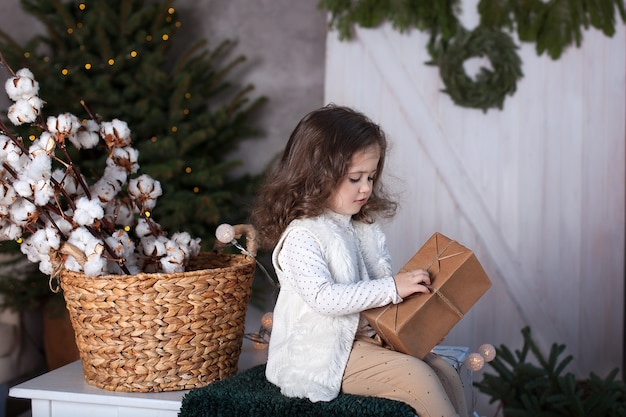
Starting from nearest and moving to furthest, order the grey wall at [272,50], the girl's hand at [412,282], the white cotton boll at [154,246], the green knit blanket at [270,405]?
the green knit blanket at [270,405], the girl's hand at [412,282], the white cotton boll at [154,246], the grey wall at [272,50]

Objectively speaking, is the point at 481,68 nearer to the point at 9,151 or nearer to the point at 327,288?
the point at 327,288

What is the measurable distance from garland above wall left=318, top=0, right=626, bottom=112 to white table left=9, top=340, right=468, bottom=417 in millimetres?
2313

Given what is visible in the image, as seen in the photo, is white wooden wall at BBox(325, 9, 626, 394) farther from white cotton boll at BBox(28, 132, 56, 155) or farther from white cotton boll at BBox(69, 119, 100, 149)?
white cotton boll at BBox(28, 132, 56, 155)

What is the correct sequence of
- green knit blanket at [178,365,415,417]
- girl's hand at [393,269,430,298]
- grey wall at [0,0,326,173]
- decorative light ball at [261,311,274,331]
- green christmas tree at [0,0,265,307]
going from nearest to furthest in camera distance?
green knit blanket at [178,365,415,417], girl's hand at [393,269,430,298], decorative light ball at [261,311,274,331], green christmas tree at [0,0,265,307], grey wall at [0,0,326,173]

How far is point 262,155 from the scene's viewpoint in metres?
4.26

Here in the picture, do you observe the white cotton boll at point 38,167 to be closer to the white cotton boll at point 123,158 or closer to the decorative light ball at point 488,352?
the white cotton boll at point 123,158

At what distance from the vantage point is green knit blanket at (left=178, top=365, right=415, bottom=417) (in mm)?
1665

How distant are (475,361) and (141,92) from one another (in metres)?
2.22

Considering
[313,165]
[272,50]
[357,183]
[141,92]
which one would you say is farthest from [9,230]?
[272,50]

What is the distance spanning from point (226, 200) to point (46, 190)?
202 centimetres

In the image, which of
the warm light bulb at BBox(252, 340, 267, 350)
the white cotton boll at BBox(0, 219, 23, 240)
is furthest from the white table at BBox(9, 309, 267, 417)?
the warm light bulb at BBox(252, 340, 267, 350)

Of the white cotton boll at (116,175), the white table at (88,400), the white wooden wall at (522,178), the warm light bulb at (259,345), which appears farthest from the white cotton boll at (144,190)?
the white wooden wall at (522,178)

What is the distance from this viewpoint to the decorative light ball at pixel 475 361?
2.11 metres

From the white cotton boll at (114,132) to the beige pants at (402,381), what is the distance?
80 centimetres
